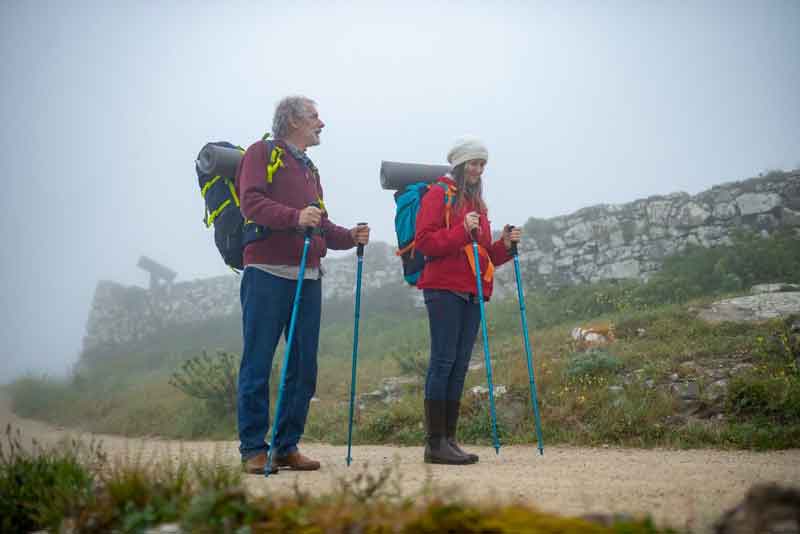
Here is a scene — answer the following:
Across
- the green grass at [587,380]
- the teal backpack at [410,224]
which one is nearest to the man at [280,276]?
the teal backpack at [410,224]

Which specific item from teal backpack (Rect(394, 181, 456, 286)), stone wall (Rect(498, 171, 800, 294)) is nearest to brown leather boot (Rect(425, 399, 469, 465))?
teal backpack (Rect(394, 181, 456, 286))

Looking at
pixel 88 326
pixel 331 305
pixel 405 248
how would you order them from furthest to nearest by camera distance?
1. pixel 88 326
2. pixel 331 305
3. pixel 405 248

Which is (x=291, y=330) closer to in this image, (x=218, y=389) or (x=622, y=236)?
(x=218, y=389)

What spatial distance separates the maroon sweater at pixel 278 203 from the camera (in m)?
3.72

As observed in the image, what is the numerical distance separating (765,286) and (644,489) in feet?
23.8

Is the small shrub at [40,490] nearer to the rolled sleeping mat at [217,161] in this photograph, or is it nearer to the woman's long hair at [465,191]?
the rolled sleeping mat at [217,161]

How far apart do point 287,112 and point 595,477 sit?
3.23 m

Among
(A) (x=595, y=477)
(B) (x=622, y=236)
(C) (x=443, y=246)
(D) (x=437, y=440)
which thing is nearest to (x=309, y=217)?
(C) (x=443, y=246)

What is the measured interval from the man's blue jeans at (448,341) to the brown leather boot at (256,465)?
122 cm

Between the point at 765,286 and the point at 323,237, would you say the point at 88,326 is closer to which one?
the point at 323,237

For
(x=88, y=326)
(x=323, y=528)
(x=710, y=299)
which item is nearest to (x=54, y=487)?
(x=323, y=528)

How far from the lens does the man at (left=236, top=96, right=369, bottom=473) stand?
3.70 meters

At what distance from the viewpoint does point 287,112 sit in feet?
13.6

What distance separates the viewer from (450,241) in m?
4.03
